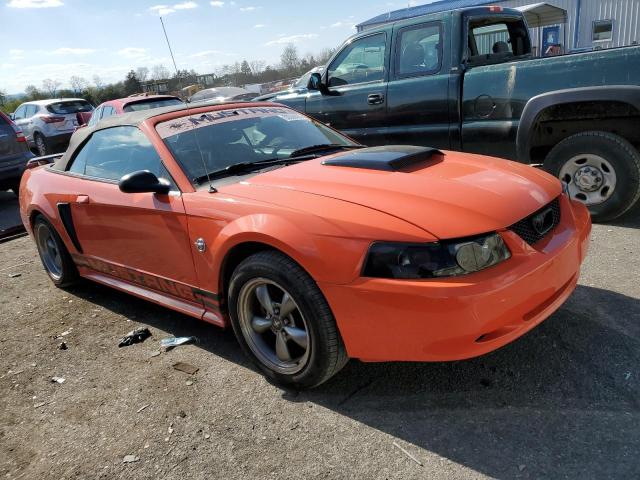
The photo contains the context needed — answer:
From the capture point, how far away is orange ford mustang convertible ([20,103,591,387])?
2.25 m

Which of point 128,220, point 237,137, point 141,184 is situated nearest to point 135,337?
point 128,220

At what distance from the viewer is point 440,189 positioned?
2613 millimetres

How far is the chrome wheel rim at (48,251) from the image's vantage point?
4652mm

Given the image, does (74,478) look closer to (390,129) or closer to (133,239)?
(133,239)

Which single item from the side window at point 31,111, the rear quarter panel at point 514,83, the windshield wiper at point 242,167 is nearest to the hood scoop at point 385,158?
the windshield wiper at point 242,167

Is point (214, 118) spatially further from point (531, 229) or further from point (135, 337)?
point (531, 229)

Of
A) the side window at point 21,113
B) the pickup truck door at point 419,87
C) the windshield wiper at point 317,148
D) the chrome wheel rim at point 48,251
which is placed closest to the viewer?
the windshield wiper at point 317,148

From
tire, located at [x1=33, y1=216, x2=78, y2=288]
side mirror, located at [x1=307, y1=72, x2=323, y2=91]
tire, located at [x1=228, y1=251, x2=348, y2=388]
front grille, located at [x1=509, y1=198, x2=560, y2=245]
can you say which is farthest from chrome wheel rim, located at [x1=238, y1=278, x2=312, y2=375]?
side mirror, located at [x1=307, y1=72, x2=323, y2=91]

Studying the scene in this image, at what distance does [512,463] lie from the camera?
2.12 meters

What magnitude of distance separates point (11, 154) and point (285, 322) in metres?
8.40

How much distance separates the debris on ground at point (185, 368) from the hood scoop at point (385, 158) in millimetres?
1457

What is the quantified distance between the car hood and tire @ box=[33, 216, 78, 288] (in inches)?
89.6

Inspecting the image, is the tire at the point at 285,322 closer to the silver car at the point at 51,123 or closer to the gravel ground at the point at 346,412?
the gravel ground at the point at 346,412

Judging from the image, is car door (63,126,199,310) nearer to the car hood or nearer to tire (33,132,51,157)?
the car hood
